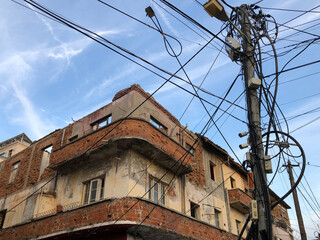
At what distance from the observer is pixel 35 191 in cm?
1670

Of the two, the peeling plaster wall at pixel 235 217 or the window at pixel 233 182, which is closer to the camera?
the peeling plaster wall at pixel 235 217

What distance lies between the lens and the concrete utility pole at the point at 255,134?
688 cm

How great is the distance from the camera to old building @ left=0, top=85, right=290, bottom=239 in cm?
1167

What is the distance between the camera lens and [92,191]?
14039mm

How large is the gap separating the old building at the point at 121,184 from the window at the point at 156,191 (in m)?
0.05

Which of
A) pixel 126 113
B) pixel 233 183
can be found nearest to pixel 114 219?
pixel 126 113

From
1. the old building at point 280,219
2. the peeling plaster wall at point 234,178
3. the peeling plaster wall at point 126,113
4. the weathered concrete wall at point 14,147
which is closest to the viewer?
the peeling plaster wall at point 126,113

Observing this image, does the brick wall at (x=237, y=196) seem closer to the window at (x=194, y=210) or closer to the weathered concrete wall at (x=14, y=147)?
the window at (x=194, y=210)

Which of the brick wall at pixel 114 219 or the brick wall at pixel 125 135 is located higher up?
the brick wall at pixel 125 135

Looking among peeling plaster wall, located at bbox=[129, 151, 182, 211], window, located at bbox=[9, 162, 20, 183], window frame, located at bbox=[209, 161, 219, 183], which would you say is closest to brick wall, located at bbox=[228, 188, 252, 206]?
window frame, located at bbox=[209, 161, 219, 183]

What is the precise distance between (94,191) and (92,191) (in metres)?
0.12

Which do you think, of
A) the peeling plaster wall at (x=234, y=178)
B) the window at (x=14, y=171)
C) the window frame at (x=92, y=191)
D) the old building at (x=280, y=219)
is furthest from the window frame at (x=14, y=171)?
the old building at (x=280, y=219)

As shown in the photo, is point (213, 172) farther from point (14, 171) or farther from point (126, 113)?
point (14, 171)

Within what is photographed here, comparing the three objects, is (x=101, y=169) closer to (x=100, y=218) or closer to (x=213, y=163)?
(x=100, y=218)
